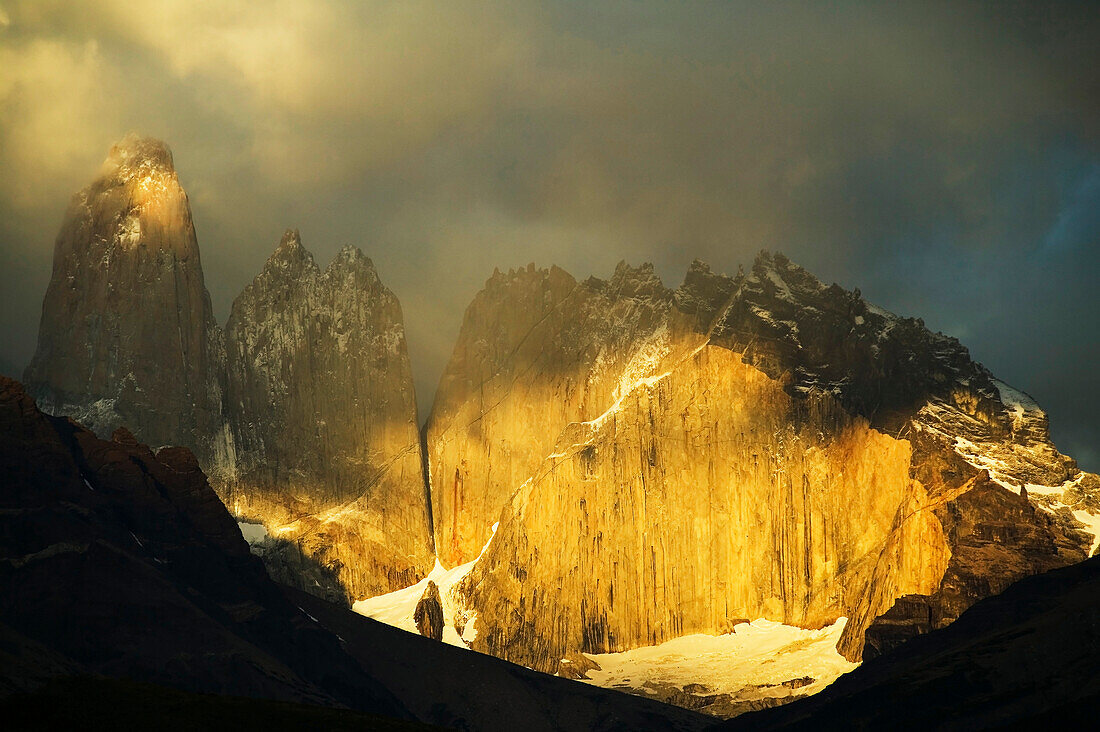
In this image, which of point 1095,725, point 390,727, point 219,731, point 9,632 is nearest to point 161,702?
point 219,731

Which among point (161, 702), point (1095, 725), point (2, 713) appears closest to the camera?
point (2, 713)

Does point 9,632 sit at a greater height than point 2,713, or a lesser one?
greater

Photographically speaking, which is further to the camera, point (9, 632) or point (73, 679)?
point (9, 632)

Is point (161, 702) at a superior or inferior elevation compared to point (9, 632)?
inferior

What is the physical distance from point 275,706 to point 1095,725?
98.1 meters

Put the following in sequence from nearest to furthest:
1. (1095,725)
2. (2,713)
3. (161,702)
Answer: (2,713)
(161,702)
(1095,725)

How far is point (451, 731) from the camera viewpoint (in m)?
160

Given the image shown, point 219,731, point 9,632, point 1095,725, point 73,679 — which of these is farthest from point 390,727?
point 1095,725

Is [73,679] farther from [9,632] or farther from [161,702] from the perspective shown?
[9,632]

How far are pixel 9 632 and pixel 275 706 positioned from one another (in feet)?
170

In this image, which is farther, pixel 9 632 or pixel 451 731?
pixel 9 632

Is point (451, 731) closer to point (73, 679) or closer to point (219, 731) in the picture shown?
point (219, 731)

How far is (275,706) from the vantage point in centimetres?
16288

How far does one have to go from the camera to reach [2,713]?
465 ft
